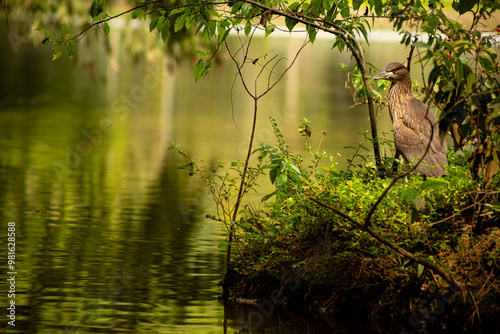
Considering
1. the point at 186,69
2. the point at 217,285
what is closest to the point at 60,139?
the point at 217,285

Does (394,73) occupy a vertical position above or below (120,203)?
above

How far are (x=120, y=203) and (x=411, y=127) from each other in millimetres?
4192

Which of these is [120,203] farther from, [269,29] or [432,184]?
[432,184]

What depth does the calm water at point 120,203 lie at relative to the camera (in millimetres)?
6484

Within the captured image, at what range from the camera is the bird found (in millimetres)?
7164

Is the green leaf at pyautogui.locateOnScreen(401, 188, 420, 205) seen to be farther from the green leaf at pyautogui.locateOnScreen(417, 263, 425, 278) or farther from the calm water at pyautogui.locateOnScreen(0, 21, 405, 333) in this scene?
the calm water at pyautogui.locateOnScreen(0, 21, 405, 333)

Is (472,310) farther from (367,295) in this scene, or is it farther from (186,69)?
(186,69)

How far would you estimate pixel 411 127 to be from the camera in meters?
7.55

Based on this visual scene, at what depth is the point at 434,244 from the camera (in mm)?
6418

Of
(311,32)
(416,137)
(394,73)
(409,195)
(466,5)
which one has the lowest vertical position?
(409,195)

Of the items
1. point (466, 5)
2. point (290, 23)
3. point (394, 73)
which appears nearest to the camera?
point (466, 5)

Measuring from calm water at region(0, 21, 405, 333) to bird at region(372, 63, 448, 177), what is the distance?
158cm

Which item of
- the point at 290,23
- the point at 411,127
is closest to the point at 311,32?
the point at 290,23

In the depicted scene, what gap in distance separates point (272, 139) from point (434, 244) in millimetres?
10480
